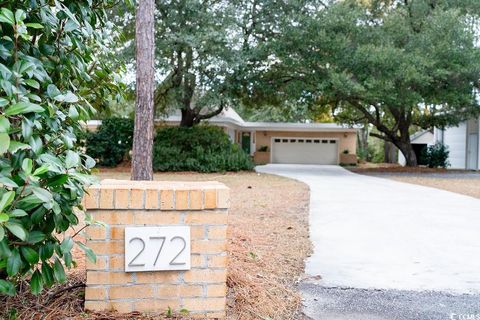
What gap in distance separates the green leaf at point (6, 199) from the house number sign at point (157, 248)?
1.17 metres

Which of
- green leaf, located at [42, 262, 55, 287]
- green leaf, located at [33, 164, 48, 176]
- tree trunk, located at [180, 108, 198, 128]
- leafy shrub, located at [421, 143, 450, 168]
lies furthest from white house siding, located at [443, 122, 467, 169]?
green leaf, located at [33, 164, 48, 176]

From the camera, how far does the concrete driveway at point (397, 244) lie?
13.5 ft

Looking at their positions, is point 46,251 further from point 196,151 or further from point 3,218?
point 196,151

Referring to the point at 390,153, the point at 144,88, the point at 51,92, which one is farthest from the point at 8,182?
the point at 390,153

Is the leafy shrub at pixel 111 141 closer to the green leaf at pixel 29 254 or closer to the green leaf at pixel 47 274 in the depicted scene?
the green leaf at pixel 47 274

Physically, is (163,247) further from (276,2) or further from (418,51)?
(276,2)

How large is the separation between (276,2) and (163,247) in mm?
18127

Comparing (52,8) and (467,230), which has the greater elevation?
(52,8)

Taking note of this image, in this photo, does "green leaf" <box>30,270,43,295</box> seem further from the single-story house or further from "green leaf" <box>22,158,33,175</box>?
the single-story house

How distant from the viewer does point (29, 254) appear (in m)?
2.05

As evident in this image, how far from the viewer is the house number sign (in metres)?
2.84

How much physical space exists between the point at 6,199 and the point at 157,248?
1312 mm

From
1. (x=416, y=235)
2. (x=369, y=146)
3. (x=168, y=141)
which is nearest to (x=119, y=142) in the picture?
(x=168, y=141)

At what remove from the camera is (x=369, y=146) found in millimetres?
40000
